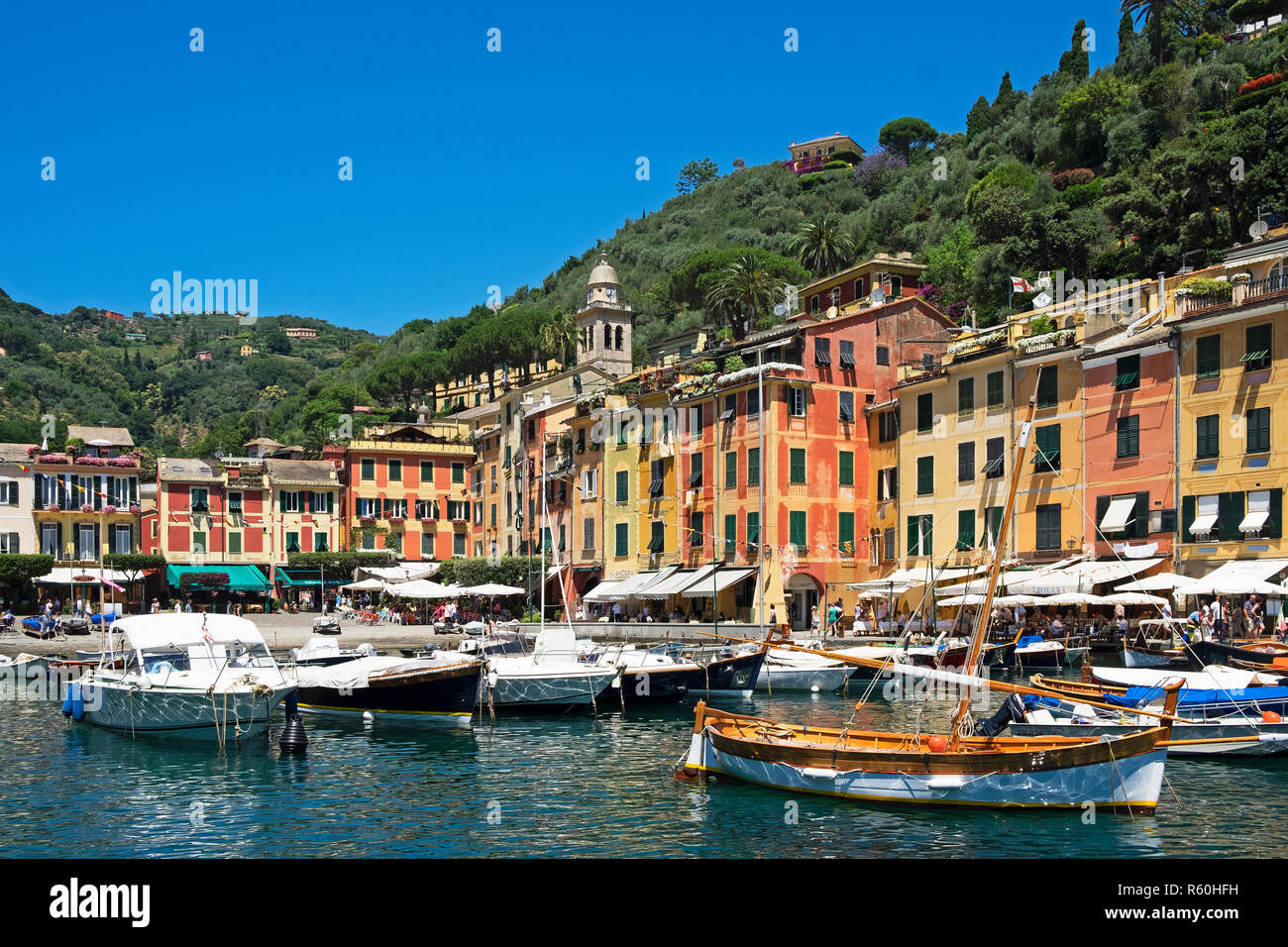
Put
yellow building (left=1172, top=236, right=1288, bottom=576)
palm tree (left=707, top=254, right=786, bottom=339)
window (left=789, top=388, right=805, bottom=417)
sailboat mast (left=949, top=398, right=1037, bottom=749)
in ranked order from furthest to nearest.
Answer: palm tree (left=707, top=254, right=786, bottom=339) → window (left=789, top=388, right=805, bottom=417) → yellow building (left=1172, top=236, right=1288, bottom=576) → sailboat mast (left=949, top=398, right=1037, bottom=749)

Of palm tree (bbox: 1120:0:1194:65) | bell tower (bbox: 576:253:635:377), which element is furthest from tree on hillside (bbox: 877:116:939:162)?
bell tower (bbox: 576:253:635:377)

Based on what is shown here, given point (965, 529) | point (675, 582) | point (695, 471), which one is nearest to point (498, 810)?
point (965, 529)

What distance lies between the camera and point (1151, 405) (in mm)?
47406

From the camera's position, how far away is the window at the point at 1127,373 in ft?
158

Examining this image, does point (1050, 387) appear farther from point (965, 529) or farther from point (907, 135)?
point (907, 135)

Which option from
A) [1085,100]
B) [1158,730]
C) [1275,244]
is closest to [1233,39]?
[1085,100]

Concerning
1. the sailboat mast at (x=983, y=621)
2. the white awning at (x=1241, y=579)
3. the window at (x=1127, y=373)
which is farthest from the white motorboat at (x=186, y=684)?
the window at (x=1127, y=373)

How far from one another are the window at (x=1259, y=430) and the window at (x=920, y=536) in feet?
53.5

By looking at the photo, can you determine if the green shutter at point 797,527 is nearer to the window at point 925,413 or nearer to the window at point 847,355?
the window at point 925,413

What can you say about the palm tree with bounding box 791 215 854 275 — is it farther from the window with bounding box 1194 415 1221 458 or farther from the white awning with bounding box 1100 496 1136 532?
the window with bounding box 1194 415 1221 458

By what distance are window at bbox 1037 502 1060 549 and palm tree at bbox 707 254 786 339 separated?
1514 inches

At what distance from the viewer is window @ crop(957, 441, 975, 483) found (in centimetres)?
5538

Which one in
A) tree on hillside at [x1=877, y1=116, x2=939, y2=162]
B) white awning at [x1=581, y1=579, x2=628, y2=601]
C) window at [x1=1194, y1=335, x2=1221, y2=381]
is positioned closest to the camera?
window at [x1=1194, y1=335, x2=1221, y2=381]
